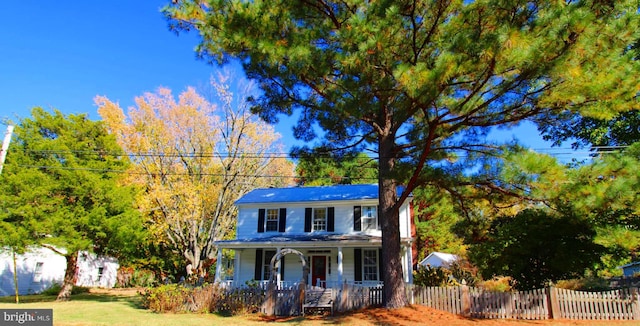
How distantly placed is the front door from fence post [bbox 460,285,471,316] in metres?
8.55

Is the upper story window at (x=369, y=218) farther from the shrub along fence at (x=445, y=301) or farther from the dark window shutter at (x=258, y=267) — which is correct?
the shrub along fence at (x=445, y=301)

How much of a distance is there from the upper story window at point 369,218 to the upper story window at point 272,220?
15.2 feet

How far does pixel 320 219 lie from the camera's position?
1880 cm

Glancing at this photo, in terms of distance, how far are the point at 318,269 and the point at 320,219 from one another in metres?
2.47

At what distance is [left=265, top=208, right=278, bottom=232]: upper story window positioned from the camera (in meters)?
19.1

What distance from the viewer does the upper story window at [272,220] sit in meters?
19.1

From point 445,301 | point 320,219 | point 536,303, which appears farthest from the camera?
point 320,219

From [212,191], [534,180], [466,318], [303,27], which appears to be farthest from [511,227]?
[212,191]

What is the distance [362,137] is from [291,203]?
853 centimetres

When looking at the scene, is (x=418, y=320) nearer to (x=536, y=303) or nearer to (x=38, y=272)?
(x=536, y=303)

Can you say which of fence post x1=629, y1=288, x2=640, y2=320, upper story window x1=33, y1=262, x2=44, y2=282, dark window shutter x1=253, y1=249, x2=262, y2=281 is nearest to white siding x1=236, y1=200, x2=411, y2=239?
dark window shutter x1=253, y1=249, x2=262, y2=281

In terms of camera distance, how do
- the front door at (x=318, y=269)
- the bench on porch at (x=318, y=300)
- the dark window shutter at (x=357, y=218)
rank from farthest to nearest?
the front door at (x=318, y=269) → the dark window shutter at (x=357, y=218) → the bench on porch at (x=318, y=300)

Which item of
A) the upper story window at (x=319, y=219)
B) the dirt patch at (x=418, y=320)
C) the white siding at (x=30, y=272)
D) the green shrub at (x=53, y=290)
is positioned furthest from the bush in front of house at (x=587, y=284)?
the white siding at (x=30, y=272)
